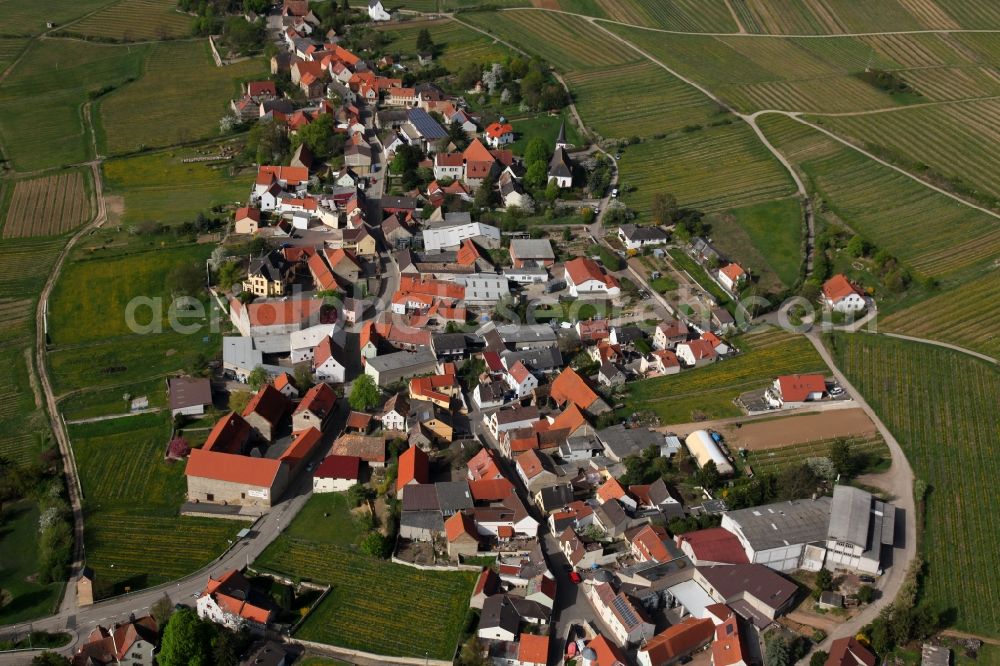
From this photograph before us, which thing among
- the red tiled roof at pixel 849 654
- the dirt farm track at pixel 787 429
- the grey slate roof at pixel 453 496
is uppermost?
the red tiled roof at pixel 849 654

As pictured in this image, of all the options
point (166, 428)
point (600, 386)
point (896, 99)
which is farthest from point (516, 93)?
point (166, 428)

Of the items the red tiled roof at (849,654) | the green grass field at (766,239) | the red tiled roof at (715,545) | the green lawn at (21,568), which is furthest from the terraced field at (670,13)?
the green lawn at (21,568)

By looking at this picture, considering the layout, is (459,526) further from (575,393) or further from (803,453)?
(803,453)

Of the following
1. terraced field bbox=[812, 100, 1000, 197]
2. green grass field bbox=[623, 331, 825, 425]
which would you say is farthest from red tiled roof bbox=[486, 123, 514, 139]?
green grass field bbox=[623, 331, 825, 425]

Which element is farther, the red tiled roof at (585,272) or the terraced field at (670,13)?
the terraced field at (670,13)

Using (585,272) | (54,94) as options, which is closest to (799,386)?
(585,272)

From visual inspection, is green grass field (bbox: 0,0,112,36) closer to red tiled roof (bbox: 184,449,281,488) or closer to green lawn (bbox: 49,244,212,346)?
green lawn (bbox: 49,244,212,346)

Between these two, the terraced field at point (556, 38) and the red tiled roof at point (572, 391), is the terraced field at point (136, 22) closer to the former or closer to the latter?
the terraced field at point (556, 38)
